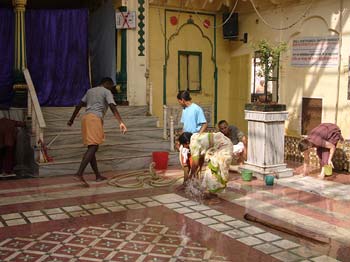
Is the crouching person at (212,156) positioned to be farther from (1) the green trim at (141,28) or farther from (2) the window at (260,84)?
(1) the green trim at (141,28)

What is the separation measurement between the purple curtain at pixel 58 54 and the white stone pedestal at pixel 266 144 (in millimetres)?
3689

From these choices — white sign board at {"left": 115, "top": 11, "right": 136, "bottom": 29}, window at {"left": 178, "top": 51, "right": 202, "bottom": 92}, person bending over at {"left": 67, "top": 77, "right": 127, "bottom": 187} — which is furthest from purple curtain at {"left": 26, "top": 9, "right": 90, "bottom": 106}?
person bending over at {"left": 67, "top": 77, "right": 127, "bottom": 187}

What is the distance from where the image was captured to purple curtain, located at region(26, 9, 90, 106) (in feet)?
29.1

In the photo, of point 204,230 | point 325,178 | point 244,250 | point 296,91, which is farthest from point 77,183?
point 296,91

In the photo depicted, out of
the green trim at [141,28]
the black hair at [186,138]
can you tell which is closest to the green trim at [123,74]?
the green trim at [141,28]

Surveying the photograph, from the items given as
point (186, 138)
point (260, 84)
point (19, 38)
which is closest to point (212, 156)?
point (186, 138)

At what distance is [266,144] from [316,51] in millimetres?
2445

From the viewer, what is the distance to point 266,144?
729cm

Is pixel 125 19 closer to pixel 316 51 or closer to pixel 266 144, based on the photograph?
pixel 316 51

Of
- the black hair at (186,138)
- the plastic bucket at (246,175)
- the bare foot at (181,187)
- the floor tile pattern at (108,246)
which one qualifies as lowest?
the floor tile pattern at (108,246)

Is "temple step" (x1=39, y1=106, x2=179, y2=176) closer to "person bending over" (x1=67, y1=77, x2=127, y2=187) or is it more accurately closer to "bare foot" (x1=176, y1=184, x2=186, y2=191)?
"person bending over" (x1=67, y1=77, x2=127, y2=187)

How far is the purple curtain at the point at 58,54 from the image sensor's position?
8883mm

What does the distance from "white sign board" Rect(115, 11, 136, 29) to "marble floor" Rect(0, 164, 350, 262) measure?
3730 mm

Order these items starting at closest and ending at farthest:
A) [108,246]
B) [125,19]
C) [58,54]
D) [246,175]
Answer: [108,246] < [246,175] < [58,54] < [125,19]
